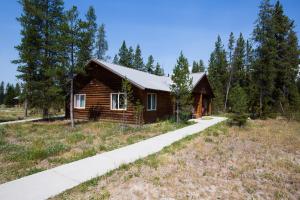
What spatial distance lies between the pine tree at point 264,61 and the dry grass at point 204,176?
16.1 m

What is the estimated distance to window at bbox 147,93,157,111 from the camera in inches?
732

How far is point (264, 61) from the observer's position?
25.1 metres

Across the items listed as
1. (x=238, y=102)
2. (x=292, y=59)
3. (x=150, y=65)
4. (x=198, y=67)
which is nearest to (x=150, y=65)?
(x=150, y=65)

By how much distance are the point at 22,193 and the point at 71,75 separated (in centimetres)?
1372

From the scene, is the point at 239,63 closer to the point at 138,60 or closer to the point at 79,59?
the point at 138,60

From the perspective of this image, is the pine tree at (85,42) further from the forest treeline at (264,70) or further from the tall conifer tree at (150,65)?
the tall conifer tree at (150,65)

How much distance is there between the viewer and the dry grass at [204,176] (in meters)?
5.37

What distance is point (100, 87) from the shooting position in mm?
20062

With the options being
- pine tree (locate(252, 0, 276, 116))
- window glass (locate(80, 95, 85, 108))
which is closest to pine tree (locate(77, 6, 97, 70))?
window glass (locate(80, 95, 85, 108))

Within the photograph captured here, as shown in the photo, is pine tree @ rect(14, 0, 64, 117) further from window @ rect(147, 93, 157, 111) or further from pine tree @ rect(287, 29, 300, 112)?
pine tree @ rect(287, 29, 300, 112)

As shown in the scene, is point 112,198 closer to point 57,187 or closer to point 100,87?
point 57,187

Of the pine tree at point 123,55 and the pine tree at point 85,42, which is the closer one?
the pine tree at point 85,42

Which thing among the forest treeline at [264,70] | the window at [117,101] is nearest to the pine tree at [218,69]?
the forest treeline at [264,70]

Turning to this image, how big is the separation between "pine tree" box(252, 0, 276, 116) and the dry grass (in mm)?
16056
